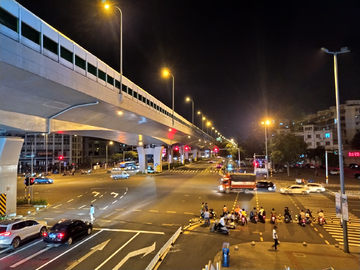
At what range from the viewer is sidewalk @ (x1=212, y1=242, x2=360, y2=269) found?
10.00 metres

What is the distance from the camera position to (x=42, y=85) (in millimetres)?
13195

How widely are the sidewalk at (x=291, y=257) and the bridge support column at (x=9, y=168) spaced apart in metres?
17.6

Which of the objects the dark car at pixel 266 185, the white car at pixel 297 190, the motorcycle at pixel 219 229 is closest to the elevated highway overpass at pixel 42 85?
the motorcycle at pixel 219 229

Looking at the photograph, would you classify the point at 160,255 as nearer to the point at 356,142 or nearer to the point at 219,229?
the point at 219,229

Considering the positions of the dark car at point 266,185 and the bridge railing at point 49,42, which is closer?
the bridge railing at point 49,42

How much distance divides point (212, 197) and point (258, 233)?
12402mm

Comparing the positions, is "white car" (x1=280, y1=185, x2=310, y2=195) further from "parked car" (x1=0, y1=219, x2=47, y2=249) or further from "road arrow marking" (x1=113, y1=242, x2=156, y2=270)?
"parked car" (x1=0, y1=219, x2=47, y2=249)

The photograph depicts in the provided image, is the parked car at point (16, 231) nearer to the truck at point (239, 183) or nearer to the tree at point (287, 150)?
the truck at point (239, 183)

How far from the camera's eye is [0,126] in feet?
55.5

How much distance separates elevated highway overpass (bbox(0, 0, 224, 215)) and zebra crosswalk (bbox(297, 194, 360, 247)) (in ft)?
59.5

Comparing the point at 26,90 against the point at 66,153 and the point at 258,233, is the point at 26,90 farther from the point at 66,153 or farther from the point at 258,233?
the point at 66,153

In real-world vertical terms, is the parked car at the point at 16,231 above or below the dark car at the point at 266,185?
above

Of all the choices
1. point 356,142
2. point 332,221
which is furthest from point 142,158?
point 356,142

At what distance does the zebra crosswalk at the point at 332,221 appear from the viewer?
13977 millimetres
